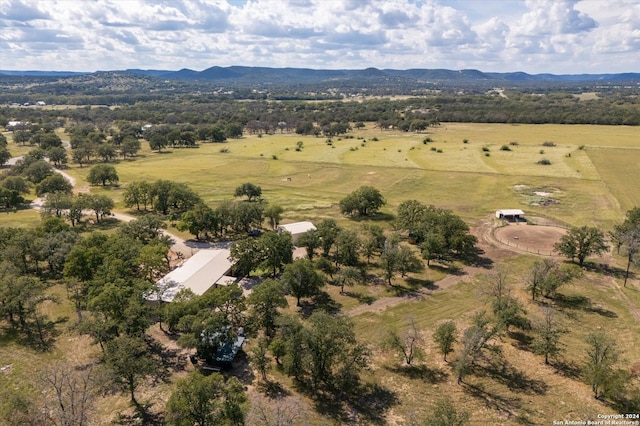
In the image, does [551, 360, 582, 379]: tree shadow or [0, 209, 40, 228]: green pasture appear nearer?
[551, 360, 582, 379]: tree shadow

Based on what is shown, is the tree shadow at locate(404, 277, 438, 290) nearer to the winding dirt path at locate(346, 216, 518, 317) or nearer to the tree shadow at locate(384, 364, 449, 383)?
the winding dirt path at locate(346, 216, 518, 317)

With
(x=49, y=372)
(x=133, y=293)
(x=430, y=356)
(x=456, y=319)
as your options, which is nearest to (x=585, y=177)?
(x=456, y=319)

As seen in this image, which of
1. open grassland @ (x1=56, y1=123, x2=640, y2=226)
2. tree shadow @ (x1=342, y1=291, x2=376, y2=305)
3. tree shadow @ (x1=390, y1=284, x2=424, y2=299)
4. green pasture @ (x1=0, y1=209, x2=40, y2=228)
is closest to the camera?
tree shadow @ (x1=342, y1=291, x2=376, y2=305)

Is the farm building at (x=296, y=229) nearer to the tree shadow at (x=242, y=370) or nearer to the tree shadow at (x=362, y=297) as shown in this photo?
the tree shadow at (x=362, y=297)

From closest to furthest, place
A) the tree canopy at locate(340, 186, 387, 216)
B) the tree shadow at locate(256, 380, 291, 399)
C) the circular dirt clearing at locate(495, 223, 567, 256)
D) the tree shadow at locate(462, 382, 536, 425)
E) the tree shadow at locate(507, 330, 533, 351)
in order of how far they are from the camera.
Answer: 1. the tree shadow at locate(462, 382, 536, 425)
2. the tree shadow at locate(256, 380, 291, 399)
3. the tree shadow at locate(507, 330, 533, 351)
4. the circular dirt clearing at locate(495, 223, 567, 256)
5. the tree canopy at locate(340, 186, 387, 216)

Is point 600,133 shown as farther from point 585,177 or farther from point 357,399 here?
point 357,399

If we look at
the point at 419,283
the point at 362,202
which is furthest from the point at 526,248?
the point at 362,202

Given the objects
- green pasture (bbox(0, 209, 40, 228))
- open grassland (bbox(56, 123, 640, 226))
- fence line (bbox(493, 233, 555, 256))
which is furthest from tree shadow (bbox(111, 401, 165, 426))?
green pasture (bbox(0, 209, 40, 228))

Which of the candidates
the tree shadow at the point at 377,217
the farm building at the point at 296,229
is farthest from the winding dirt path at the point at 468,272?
the farm building at the point at 296,229
